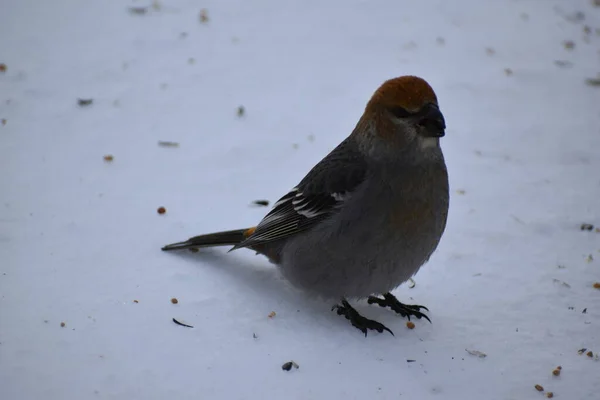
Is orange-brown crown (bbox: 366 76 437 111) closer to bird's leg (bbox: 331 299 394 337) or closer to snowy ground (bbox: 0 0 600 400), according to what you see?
bird's leg (bbox: 331 299 394 337)

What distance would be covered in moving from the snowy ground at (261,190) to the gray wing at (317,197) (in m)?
0.37

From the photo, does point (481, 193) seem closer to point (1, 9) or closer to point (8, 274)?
point (8, 274)

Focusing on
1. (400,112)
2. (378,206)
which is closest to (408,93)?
(400,112)

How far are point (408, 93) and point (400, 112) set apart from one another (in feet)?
0.37

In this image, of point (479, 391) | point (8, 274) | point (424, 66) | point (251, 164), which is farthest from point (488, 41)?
point (8, 274)

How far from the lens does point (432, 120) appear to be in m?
3.38

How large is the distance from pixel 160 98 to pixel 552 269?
3.50m

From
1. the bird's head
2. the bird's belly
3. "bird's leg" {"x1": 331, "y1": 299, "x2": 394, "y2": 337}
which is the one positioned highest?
the bird's head

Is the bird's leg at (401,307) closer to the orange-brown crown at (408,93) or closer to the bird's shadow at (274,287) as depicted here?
the bird's shadow at (274,287)

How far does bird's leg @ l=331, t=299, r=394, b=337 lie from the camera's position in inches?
146

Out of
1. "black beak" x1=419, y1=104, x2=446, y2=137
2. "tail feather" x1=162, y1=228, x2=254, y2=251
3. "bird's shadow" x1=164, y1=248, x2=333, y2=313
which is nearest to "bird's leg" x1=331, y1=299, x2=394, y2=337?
"bird's shadow" x1=164, y1=248, x2=333, y2=313

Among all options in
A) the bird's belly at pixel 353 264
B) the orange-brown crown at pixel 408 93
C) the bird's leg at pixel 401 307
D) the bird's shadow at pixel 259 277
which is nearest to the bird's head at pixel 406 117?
the orange-brown crown at pixel 408 93

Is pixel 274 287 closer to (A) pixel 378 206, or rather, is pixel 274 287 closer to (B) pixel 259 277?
(B) pixel 259 277

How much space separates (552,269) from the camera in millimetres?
4215
